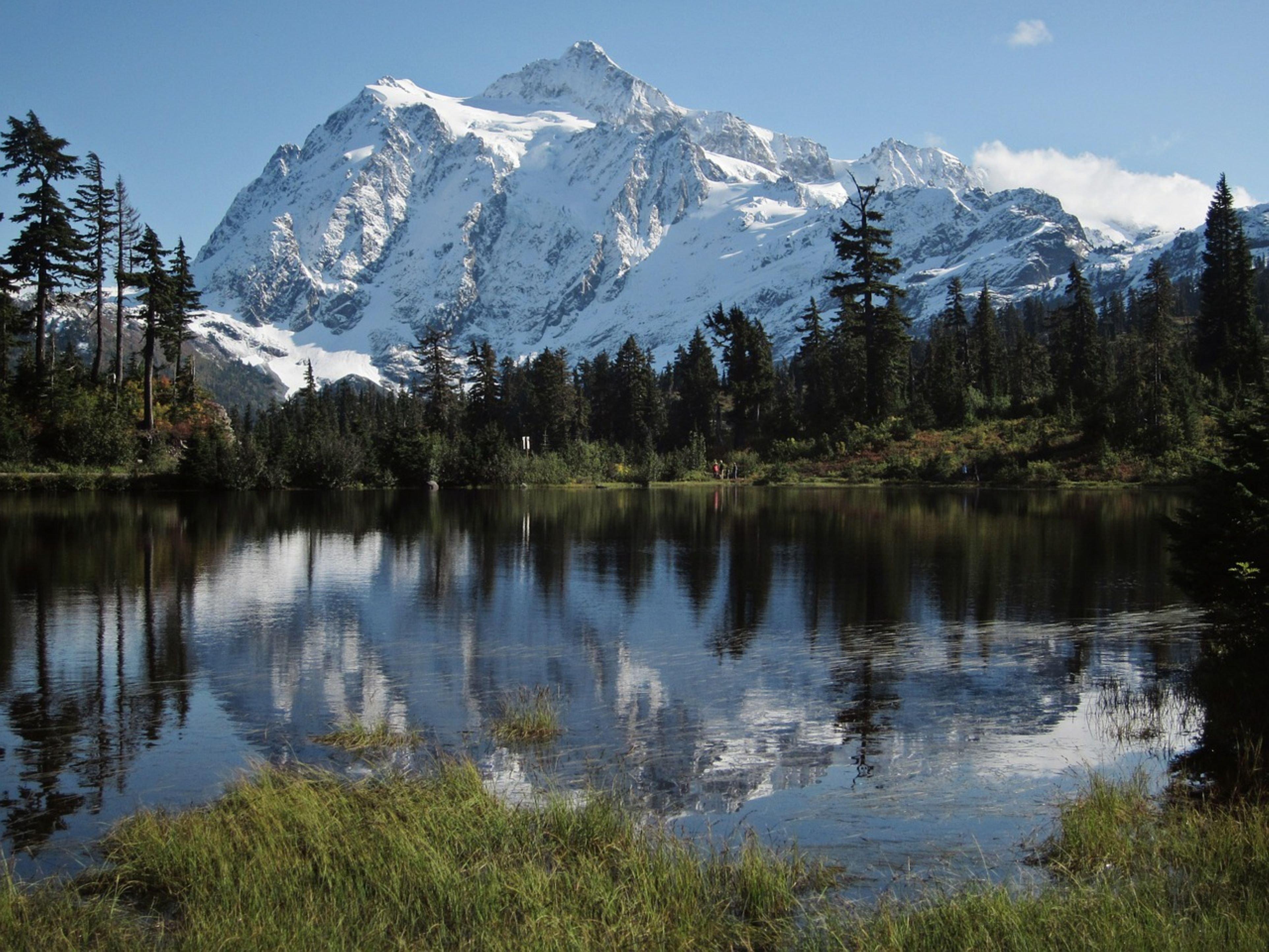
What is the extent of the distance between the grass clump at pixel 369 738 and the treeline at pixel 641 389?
158 feet

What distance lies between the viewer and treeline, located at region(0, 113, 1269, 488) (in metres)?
62.4

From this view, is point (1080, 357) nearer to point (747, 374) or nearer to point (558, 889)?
point (747, 374)

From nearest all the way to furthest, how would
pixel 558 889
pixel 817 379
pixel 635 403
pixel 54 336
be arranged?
pixel 558 889 → pixel 54 336 → pixel 817 379 → pixel 635 403

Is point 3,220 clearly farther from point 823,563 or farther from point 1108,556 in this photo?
point 1108,556

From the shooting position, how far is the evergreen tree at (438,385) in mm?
98375

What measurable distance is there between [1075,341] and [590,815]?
285 feet

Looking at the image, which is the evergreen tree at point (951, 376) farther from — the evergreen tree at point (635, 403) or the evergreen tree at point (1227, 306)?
the evergreen tree at point (635, 403)

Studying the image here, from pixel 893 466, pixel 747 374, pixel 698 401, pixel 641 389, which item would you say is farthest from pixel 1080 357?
pixel 641 389

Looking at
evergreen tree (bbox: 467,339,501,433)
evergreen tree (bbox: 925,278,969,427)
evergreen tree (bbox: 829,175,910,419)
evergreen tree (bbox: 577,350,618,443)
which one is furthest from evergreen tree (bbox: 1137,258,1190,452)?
evergreen tree (bbox: 467,339,501,433)

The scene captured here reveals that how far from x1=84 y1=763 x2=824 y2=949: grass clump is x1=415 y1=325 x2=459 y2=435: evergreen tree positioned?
287ft

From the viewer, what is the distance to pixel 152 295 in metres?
66.5

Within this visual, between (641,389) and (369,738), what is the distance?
9408 centimetres

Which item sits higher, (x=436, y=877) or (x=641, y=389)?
(x=641, y=389)

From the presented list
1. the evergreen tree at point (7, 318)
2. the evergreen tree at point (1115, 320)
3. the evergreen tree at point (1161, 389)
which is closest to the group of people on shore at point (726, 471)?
A: the evergreen tree at point (1161, 389)
